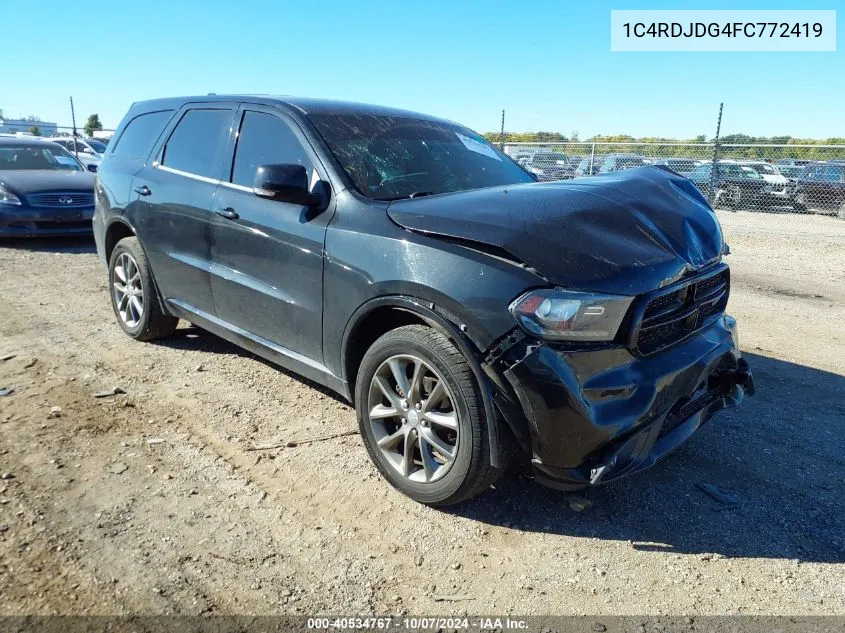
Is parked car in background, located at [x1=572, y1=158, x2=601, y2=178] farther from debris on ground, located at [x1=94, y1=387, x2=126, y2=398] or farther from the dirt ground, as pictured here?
debris on ground, located at [x1=94, y1=387, x2=126, y2=398]

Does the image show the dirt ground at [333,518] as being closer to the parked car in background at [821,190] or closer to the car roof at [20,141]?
the car roof at [20,141]

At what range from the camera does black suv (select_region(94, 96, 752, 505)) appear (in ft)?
8.52

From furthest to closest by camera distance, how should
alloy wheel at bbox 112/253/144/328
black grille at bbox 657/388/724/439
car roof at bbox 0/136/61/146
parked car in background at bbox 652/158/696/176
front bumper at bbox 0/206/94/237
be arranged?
1. parked car in background at bbox 652/158/696/176
2. car roof at bbox 0/136/61/146
3. front bumper at bbox 0/206/94/237
4. alloy wheel at bbox 112/253/144/328
5. black grille at bbox 657/388/724/439

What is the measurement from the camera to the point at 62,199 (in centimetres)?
941

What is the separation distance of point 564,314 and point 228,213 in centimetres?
230

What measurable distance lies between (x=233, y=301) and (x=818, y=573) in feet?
10.7

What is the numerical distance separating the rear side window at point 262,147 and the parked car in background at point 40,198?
21.9 feet

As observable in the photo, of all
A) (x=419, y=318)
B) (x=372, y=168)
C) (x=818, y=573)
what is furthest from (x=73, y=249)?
(x=818, y=573)

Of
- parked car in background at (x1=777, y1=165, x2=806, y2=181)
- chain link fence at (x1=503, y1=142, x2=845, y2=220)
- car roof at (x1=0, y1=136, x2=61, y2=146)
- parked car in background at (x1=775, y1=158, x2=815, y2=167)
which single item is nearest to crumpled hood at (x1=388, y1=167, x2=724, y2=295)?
car roof at (x1=0, y1=136, x2=61, y2=146)

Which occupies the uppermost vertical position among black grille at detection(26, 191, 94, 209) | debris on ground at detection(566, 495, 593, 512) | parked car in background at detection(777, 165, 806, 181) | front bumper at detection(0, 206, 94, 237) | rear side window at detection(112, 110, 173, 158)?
rear side window at detection(112, 110, 173, 158)

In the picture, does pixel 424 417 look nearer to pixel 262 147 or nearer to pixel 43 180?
pixel 262 147

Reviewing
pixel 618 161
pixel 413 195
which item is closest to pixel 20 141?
pixel 413 195

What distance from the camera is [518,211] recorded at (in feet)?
9.50

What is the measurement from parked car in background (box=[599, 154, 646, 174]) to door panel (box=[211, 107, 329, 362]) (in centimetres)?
1343
